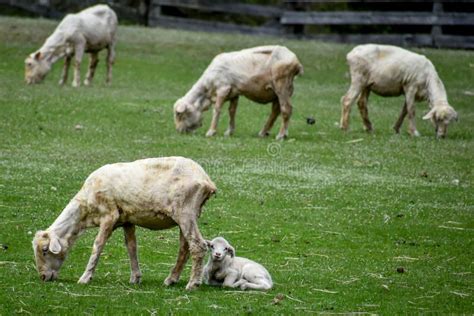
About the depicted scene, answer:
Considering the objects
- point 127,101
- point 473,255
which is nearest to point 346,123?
point 127,101

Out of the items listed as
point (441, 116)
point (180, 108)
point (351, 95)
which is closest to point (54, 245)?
point (180, 108)

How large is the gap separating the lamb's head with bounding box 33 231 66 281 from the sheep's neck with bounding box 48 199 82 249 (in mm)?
100

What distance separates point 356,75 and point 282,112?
2604mm

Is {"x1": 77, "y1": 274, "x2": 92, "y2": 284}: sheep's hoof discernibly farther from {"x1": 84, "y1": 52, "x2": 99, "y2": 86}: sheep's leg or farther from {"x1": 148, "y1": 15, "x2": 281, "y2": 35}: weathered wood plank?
{"x1": 148, "y1": 15, "x2": 281, "y2": 35}: weathered wood plank

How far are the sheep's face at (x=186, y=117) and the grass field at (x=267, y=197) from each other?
0.35 metres

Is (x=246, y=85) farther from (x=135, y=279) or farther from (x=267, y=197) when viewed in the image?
(x=135, y=279)

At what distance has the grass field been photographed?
35.1 feet

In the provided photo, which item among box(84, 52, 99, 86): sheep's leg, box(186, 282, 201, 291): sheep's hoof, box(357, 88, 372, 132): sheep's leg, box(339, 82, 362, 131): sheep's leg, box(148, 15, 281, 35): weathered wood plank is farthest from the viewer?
box(148, 15, 281, 35): weathered wood plank

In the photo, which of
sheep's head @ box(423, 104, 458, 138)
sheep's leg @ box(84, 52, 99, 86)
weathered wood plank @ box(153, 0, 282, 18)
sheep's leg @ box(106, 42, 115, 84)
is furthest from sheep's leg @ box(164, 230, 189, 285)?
weathered wood plank @ box(153, 0, 282, 18)

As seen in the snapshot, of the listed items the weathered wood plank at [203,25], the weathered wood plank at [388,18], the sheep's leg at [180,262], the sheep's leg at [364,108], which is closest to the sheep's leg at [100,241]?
the sheep's leg at [180,262]

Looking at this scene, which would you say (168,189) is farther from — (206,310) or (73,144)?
(73,144)

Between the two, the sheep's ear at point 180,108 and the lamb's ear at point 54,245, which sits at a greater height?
the lamb's ear at point 54,245

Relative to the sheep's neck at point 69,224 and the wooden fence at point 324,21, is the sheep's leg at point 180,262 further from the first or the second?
the wooden fence at point 324,21

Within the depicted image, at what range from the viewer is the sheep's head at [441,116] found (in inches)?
902
